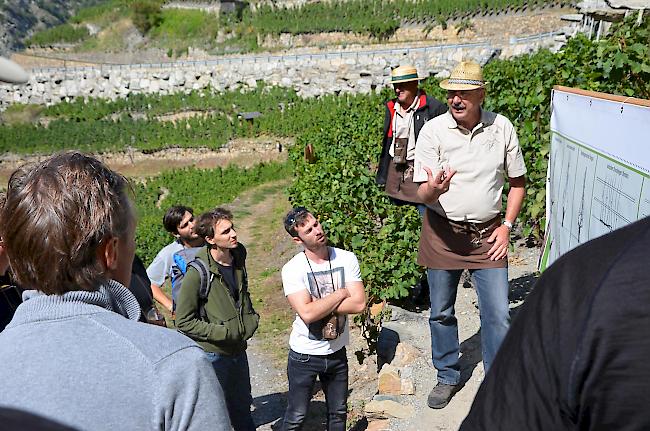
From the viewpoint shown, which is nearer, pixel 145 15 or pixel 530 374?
pixel 530 374

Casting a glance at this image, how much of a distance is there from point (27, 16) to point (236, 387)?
11026cm

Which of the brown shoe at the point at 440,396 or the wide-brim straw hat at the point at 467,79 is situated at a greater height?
the wide-brim straw hat at the point at 467,79

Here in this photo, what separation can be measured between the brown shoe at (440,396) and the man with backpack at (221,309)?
3.77 ft

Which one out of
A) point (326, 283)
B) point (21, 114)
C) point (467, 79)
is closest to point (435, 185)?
point (467, 79)

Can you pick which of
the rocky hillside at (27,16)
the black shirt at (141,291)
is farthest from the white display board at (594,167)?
the rocky hillside at (27,16)

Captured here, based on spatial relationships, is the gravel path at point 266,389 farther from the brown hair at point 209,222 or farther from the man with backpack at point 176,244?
the brown hair at point 209,222

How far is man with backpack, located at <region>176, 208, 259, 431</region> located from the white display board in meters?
1.86

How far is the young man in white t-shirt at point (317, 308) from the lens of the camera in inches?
139

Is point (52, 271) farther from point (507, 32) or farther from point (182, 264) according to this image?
point (507, 32)

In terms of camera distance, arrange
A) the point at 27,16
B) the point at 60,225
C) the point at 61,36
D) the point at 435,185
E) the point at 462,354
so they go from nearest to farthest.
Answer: the point at 60,225 → the point at 435,185 → the point at 462,354 → the point at 61,36 → the point at 27,16

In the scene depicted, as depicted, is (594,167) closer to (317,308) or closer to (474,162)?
(474,162)

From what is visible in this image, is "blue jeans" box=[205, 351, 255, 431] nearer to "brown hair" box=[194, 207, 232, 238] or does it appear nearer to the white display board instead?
"brown hair" box=[194, 207, 232, 238]

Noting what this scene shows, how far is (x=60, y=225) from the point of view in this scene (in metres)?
1.42

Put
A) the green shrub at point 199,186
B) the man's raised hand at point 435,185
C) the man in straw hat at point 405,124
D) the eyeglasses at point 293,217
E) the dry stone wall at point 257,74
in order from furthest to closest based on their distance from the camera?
1. the dry stone wall at point 257,74
2. the green shrub at point 199,186
3. the man in straw hat at point 405,124
4. the eyeglasses at point 293,217
5. the man's raised hand at point 435,185
